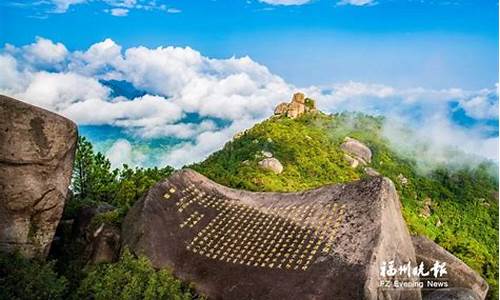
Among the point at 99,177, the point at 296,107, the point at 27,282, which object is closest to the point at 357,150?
the point at 296,107

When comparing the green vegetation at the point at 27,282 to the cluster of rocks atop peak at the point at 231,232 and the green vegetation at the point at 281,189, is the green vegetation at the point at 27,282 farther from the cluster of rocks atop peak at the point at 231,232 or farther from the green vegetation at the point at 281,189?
the cluster of rocks atop peak at the point at 231,232

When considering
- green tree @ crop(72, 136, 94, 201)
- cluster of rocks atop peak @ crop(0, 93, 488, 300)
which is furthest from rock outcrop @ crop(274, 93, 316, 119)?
cluster of rocks atop peak @ crop(0, 93, 488, 300)

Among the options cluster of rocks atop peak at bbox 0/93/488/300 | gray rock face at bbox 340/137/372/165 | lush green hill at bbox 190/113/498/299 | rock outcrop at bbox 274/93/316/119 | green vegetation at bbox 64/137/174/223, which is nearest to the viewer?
cluster of rocks atop peak at bbox 0/93/488/300

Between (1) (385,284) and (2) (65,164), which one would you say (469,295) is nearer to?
(1) (385,284)

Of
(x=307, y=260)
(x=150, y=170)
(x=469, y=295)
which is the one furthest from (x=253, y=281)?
(x=150, y=170)

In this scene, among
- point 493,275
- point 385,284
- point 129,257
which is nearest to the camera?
point 385,284

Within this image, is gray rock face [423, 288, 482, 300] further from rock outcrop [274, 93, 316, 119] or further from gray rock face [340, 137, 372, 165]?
rock outcrop [274, 93, 316, 119]
